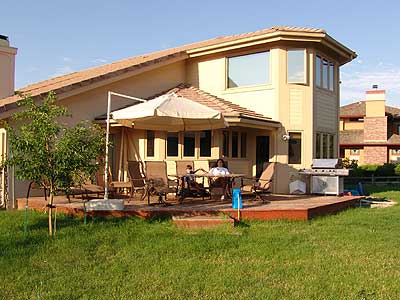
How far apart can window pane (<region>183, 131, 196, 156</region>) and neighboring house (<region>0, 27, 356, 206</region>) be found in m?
0.03

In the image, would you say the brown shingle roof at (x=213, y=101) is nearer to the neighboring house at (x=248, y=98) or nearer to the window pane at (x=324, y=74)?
the neighboring house at (x=248, y=98)

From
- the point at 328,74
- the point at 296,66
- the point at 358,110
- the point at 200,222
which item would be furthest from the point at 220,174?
the point at 358,110

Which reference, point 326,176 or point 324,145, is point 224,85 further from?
point 326,176

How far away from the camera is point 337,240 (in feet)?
27.6

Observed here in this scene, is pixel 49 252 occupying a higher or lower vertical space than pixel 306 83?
lower

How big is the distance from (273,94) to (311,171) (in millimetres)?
2918

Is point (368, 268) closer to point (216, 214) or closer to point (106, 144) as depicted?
point (216, 214)

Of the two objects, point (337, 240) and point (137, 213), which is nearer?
point (337, 240)

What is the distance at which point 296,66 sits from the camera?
1544 centimetres

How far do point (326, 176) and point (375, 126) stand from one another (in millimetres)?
29202

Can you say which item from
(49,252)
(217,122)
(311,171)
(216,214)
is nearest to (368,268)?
(216,214)

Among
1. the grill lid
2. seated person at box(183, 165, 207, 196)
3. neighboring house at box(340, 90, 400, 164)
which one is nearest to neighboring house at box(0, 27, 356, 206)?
the grill lid

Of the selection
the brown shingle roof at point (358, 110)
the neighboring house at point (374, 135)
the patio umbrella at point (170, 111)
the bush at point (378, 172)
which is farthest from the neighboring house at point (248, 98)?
the brown shingle roof at point (358, 110)

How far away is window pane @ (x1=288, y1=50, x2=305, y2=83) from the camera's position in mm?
15383
